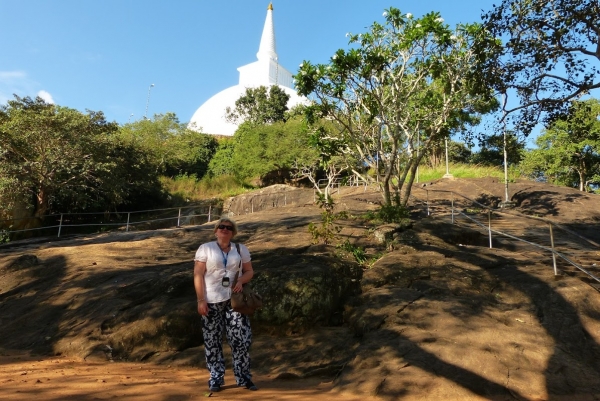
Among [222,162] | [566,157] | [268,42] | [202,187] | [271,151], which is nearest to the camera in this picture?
[566,157]

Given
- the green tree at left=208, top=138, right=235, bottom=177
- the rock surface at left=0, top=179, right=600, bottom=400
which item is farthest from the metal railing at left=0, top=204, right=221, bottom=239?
the rock surface at left=0, top=179, right=600, bottom=400

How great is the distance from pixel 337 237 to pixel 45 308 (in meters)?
5.26

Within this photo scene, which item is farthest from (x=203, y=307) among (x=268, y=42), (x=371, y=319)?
(x=268, y=42)

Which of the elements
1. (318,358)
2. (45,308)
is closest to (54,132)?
(45,308)

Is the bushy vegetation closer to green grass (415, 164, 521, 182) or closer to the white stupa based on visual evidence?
green grass (415, 164, 521, 182)

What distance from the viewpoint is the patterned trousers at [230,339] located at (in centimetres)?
396

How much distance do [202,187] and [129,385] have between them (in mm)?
31295

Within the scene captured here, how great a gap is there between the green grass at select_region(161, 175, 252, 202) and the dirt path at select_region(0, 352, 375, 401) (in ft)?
90.9

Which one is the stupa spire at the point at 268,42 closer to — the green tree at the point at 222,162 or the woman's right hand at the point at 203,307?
the green tree at the point at 222,162

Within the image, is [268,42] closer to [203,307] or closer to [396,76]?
[396,76]

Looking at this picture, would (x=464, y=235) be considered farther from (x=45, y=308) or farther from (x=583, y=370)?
(x=45, y=308)

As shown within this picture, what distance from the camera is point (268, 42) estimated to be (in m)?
62.4

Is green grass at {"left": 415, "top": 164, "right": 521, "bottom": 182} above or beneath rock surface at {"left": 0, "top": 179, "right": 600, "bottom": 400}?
above

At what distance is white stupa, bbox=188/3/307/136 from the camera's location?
5453 cm
